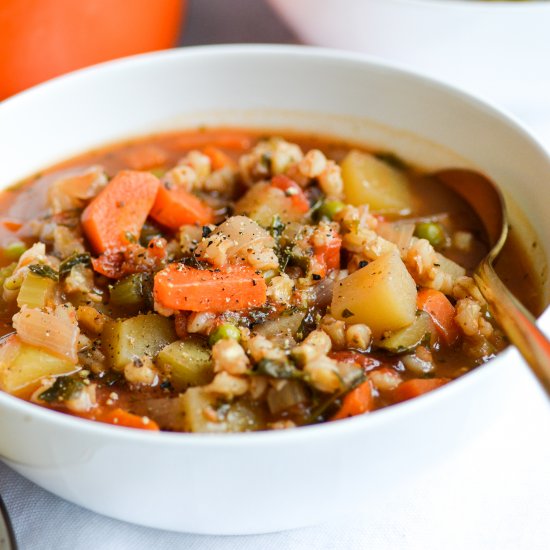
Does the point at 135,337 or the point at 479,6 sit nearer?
the point at 135,337

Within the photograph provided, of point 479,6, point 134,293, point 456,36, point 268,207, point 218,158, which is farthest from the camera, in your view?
point 456,36

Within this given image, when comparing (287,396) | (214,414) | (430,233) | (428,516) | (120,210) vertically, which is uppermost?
(430,233)

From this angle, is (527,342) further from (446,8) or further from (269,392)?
(446,8)

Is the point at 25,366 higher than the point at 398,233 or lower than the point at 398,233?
lower

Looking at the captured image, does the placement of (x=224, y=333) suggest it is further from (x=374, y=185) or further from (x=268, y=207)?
(x=374, y=185)

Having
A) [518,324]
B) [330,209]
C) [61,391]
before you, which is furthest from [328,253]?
[61,391]

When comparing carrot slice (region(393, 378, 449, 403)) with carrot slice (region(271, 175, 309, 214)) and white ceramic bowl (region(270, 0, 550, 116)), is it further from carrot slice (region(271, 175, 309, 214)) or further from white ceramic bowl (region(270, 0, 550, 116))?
white ceramic bowl (region(270, 0, 550, 116))
